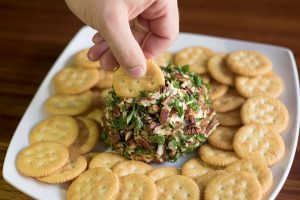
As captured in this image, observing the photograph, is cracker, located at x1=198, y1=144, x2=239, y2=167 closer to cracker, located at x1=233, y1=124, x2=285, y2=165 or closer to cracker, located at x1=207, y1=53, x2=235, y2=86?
cracker, located at x1=233, y1=124, x2=285, y2=165

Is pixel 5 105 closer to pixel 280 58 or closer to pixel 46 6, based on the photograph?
pixel 46 6

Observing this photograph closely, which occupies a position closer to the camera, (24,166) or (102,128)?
(24,166)

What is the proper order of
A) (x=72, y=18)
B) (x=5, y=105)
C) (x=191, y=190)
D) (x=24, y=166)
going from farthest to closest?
(x=72, y=18) → (x=5, y=105) → (x=24, y=166) → (x=191, y=190)

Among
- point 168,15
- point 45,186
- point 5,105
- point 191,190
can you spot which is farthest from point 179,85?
point 5,105

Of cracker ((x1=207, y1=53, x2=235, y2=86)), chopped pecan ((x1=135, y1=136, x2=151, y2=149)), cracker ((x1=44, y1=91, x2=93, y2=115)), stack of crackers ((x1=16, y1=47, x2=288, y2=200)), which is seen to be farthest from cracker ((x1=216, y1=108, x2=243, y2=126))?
cracker ((x1=44, y1=91, x2=93, y2=115))

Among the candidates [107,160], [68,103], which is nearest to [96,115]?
[68,103]

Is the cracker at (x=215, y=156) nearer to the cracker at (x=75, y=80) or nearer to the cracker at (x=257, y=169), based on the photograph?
the cracker at (x=257, y=169)

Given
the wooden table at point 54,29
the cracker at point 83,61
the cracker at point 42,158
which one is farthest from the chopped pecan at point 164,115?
the wooden table at point 54,29
